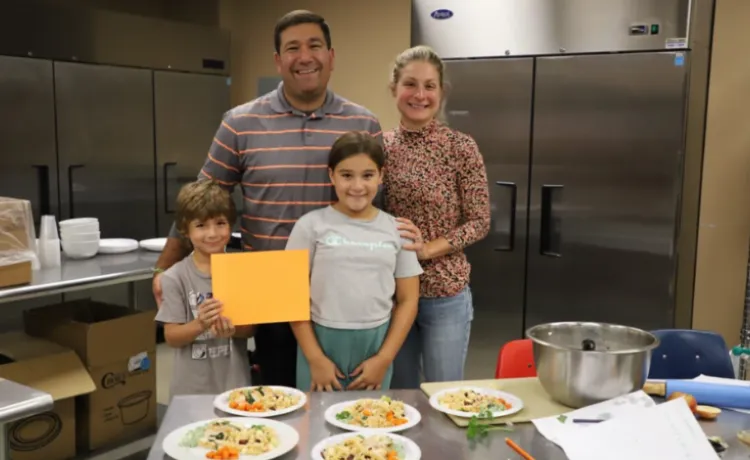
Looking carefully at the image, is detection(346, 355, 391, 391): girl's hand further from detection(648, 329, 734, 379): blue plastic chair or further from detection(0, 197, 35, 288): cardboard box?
detection(0, 197, 35, 288): cardboard box

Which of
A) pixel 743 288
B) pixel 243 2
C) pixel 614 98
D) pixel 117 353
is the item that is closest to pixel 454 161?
pixel 614 98

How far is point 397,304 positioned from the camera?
2.06 metres

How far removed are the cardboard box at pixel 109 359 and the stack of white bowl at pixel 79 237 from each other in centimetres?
29

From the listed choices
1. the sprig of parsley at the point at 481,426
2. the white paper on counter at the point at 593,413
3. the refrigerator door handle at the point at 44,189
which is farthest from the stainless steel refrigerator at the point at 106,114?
the white paper on counter at the point at 593,413

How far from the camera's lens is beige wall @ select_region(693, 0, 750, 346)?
328 centimetres

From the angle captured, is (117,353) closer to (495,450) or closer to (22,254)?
(22,254)

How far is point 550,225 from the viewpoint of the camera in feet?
11.3

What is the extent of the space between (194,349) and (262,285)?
0.45 metres

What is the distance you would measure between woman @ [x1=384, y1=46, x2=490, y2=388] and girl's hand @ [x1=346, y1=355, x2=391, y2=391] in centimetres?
31

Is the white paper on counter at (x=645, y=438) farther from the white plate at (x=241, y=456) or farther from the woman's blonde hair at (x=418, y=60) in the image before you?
the woman's blonde hair at (x=418, y=60)

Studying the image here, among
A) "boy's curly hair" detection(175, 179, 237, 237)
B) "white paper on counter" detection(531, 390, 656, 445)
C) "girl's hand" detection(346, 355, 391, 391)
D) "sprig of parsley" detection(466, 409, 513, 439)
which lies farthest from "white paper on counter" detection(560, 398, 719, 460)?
"boy's curly hair" detection(175, 179, 237, 237)

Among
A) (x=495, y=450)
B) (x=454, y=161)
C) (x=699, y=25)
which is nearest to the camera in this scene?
(x=495, y=450)

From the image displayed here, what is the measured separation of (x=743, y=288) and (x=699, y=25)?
127 centimetres

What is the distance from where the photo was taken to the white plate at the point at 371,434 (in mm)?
1293
